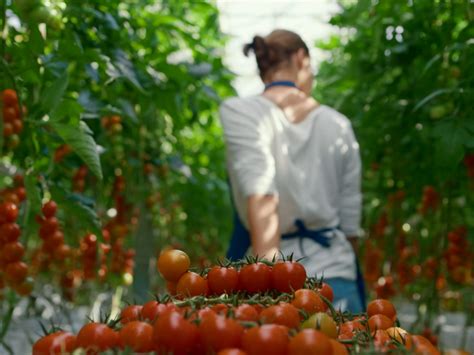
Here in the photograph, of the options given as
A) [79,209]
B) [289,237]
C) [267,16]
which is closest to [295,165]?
[289,237]

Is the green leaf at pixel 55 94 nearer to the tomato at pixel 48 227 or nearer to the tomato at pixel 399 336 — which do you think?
the tomato at pixel 48 227

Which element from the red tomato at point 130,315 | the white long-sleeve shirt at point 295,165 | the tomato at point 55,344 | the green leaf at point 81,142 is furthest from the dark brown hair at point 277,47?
the tomato at point 55,344

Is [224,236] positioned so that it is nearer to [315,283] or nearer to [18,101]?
[18,101]

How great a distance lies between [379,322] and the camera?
2.76 ft

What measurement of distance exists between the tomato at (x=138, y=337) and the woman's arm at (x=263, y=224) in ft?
2.98

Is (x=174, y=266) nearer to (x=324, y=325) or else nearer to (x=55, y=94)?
(x=324, y=325)

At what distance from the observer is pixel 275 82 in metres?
1.87

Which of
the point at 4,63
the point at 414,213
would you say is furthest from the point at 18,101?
the point at 414,213

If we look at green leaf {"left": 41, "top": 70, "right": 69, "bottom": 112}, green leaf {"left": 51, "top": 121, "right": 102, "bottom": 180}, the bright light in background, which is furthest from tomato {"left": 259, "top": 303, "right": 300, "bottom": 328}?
the bright light in background

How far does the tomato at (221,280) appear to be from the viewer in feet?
2.87

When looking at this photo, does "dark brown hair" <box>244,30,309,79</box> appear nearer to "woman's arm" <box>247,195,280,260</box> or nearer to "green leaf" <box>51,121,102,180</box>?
"woman's arm" <box>247,195,280,260</box>

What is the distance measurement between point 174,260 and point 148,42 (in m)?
1.25

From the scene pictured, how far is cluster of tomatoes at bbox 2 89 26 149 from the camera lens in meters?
1.39

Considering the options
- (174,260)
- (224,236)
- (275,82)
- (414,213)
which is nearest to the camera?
(174,260)
